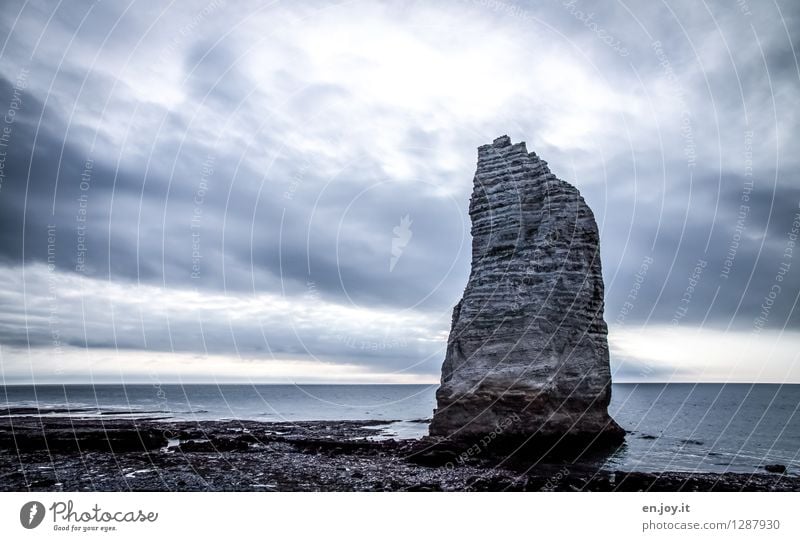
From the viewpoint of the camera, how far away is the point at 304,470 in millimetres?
19844

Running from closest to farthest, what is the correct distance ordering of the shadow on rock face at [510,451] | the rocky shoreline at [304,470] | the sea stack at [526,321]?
the rocky shoreline at [304,470] < the shadow on rock face at [510,451] < the sea stack at [526,321]

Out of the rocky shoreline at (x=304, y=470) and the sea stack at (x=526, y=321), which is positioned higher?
the sea stack at (x=526, y=321)

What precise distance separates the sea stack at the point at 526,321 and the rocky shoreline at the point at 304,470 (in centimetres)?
204

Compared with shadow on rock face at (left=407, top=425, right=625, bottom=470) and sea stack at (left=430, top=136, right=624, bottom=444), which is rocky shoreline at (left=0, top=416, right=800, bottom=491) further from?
sea stack at (left=430, top=136, right=624, bottom=444)

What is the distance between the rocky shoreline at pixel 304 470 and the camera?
1669 cm

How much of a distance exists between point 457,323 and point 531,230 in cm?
613
